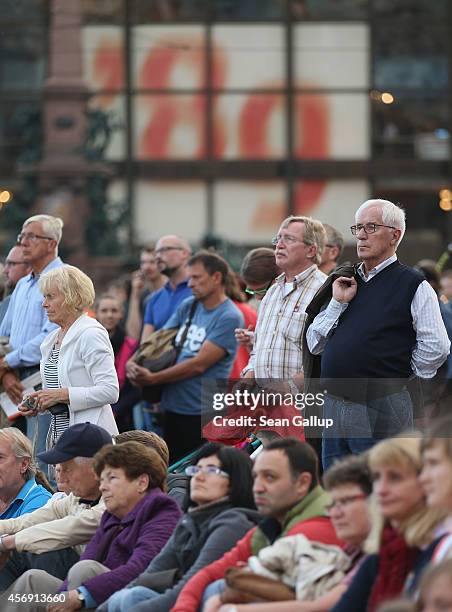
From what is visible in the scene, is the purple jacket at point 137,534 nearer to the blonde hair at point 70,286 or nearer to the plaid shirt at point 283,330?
the plaid shirt at point 283,330

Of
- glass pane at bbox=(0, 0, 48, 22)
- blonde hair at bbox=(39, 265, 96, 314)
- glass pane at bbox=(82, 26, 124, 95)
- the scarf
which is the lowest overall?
the scarf

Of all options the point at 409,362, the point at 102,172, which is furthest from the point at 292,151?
the point at 409,362

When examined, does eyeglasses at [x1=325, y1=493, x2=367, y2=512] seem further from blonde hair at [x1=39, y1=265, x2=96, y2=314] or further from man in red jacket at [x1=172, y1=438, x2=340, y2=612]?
blonde hair at [x1=39, y1=265, x2=96, y2=314]

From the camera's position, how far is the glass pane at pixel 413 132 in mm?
37375

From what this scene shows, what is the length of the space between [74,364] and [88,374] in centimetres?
10

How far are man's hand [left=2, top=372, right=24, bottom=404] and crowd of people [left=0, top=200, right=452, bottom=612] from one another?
1cm

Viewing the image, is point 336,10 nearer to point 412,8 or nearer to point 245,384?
point 412,8

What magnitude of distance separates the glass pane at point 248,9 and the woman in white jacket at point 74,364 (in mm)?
27853

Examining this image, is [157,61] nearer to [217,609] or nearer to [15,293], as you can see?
[15,293]

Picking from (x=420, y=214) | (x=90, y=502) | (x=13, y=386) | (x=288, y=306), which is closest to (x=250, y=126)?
(x=420, y=214)

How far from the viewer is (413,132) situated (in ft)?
123

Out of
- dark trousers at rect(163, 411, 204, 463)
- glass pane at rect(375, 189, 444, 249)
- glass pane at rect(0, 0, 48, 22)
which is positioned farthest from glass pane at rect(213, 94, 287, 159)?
dark trousers at rect(163, 411, 204, 463)

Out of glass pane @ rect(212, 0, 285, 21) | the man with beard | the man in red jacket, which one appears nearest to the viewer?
the man in red jacket

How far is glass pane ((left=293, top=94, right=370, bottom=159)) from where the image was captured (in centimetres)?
3712
